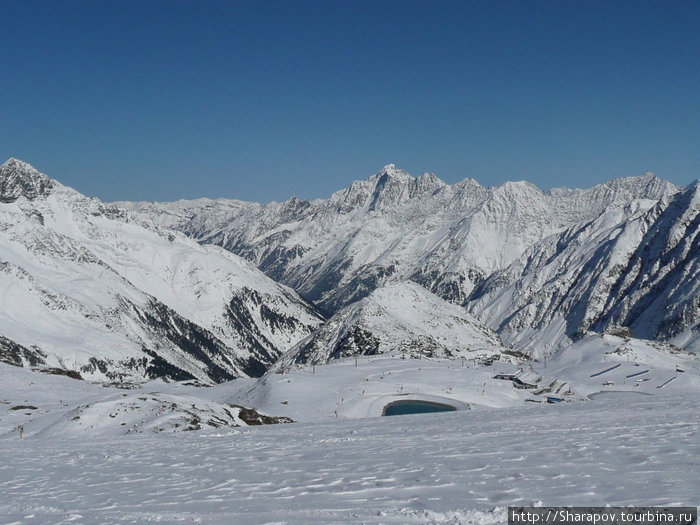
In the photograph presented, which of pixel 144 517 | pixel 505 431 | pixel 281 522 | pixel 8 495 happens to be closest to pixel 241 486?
pixel 144 517

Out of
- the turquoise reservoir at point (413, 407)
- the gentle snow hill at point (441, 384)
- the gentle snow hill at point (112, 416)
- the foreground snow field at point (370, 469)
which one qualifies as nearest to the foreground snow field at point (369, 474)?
the foreground snow field at point (370, 469)

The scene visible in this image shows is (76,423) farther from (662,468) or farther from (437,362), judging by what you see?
(437,362)

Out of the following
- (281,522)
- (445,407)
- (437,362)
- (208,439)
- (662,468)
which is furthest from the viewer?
(437,362)

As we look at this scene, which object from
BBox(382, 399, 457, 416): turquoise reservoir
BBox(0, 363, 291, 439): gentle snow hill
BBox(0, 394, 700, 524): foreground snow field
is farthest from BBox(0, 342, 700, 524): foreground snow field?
BBox(382, 399, 457, 416): turquoise reservoir

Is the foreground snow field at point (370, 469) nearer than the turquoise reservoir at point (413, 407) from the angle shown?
Yes

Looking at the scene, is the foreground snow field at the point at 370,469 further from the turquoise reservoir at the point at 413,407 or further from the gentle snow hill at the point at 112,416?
the turquoise reservoir at the point at 413,407

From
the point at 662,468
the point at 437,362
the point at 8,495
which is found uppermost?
the point at 437,362

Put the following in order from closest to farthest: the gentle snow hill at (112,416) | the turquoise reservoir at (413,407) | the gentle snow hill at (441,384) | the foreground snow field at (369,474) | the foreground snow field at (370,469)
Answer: the foreground snow field at (369,474), the foreground snow field at (370,469), the gentle snow hill at (112,416), the turquoise reservoir at (413,407), the gentle snow hill at (441,384)

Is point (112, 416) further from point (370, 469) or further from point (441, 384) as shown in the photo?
point (441, 384)
